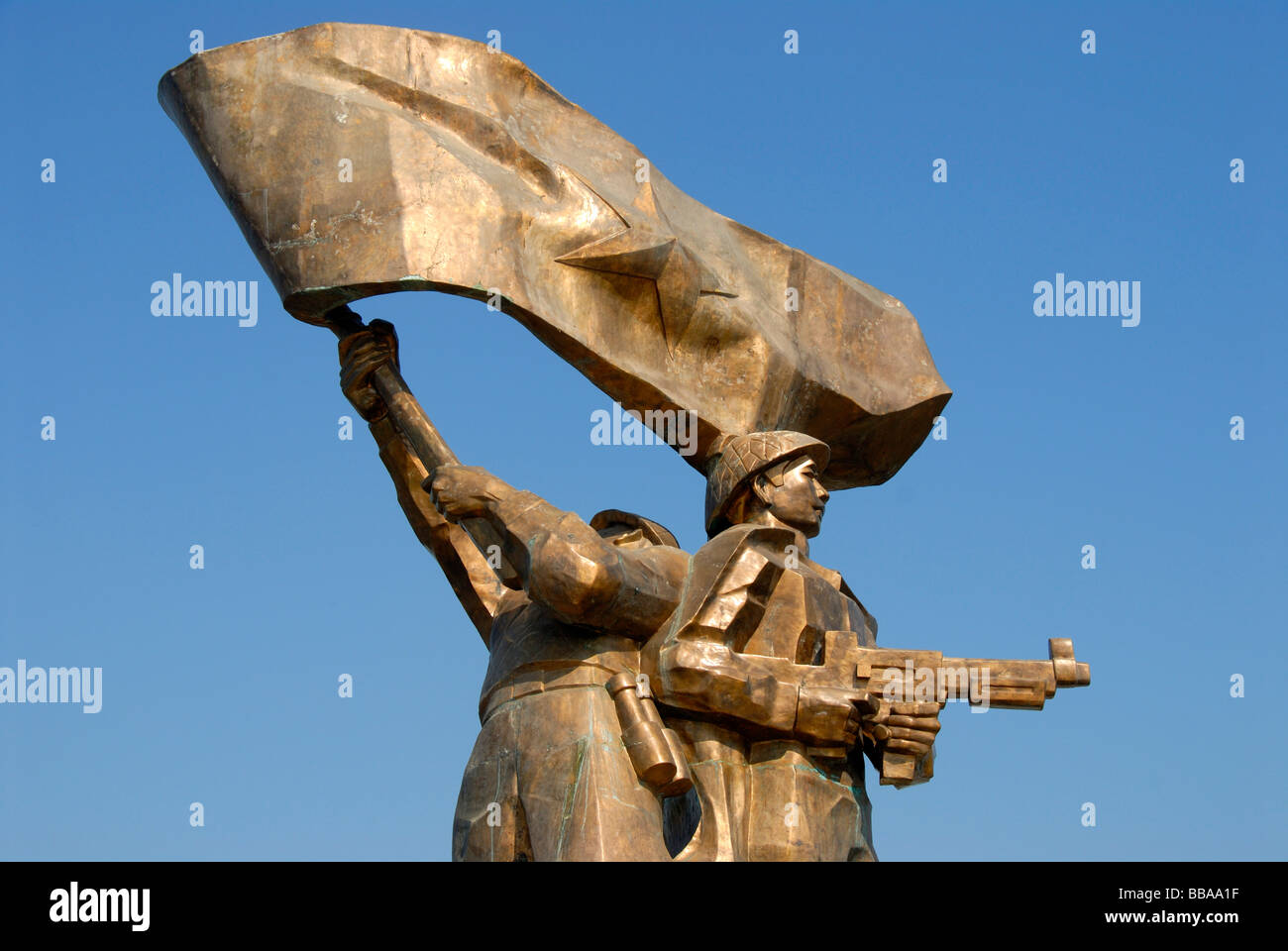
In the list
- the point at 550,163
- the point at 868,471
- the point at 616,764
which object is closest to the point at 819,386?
the point at 868,471

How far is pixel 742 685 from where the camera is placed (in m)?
11.4

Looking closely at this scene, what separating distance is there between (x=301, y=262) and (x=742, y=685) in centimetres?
377

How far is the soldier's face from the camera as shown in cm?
1245

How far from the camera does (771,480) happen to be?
493 inches

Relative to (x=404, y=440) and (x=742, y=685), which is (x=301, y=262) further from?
(x=742, y=685)

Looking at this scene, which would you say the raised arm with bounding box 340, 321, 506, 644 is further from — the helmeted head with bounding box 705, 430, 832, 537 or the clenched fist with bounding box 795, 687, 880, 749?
the clenched fist with bounding box 795, 687, 880, 749

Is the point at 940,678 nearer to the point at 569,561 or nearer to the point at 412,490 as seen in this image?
the point at 569,561

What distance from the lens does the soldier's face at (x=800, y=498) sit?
12.5 metres

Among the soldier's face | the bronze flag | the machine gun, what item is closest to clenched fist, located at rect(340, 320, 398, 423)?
the bronze flag

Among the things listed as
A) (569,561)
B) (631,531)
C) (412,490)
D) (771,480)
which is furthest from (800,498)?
(412,490)

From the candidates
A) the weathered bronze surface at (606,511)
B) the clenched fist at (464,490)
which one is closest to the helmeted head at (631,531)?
the weathered bronze surface at (606,511)

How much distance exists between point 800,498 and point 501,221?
8.56 ft

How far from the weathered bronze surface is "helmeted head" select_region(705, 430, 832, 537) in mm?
21

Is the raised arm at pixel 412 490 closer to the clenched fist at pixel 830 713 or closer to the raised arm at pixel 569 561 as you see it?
the raised arm at pixel 569 561
